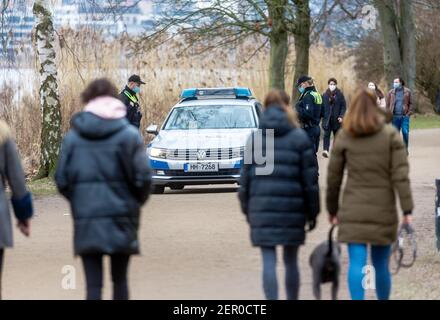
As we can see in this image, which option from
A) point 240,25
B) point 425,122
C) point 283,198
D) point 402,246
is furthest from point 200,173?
point 425,122

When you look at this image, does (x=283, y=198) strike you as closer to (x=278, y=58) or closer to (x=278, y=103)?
(x=278, y=103)

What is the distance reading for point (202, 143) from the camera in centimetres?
1994

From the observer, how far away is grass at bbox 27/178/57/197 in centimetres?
2053

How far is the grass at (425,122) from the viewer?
152 feet

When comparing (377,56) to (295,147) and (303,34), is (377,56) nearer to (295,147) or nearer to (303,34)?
(303,34)

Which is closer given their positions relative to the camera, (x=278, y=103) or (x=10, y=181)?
(x=10, y=181)

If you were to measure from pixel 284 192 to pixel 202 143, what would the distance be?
37.0ft

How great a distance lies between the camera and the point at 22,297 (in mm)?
10039

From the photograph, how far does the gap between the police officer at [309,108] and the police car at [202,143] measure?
88 centimetres

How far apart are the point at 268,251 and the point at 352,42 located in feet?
197

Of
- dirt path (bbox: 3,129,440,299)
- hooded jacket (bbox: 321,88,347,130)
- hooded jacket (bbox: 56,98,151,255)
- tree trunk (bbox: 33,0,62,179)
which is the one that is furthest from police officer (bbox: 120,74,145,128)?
hooded jacket (bbox: 56,98,151,255)

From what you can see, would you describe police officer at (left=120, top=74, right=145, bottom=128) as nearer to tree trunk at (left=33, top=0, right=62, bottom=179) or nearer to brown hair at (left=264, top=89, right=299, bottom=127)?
tree trunk at (left=33, top=0, right=62, bottom=179)

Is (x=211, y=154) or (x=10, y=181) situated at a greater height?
(x=10, y=181)

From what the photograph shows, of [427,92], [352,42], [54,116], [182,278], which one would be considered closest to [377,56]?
[427,92]
